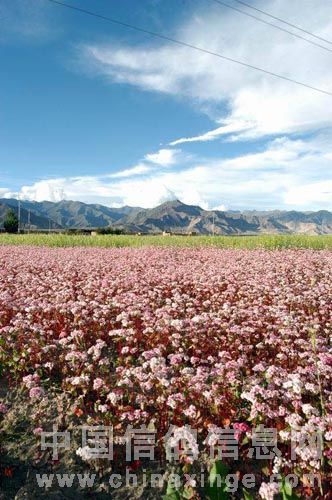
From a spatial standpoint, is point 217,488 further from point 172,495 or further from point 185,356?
point 185,356

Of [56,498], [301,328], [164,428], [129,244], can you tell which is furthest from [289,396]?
[129,244]

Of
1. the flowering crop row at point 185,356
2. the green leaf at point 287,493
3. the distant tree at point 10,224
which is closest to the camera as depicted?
the green leaf at point 287,493

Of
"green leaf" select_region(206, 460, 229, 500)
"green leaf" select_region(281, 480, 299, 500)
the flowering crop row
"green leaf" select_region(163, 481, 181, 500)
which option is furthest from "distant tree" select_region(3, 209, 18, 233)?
"green leaf" select_region(281, 480, 299, 500)

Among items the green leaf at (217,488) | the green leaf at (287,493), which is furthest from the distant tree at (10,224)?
the green leaf at (287,493)

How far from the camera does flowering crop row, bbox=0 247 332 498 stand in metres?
4.66

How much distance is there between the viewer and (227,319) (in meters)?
8.23

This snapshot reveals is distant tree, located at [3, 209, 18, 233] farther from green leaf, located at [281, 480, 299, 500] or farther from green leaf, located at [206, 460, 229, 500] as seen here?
green leaf, located at [281, 480, 299, 500]

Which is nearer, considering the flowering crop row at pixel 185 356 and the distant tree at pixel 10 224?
the flowering crop row at pixel 185 356

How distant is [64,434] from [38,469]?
529 mm

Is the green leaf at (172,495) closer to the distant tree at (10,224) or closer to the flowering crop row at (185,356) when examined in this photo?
the flowering crop row at (185,356)

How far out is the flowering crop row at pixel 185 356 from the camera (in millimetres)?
4660

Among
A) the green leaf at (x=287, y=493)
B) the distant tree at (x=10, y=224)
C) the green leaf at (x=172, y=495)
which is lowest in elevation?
the green leaf at (x=172, y=495)

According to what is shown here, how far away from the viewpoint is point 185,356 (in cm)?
594

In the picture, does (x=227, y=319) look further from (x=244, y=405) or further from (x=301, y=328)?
(x=244, y=405)
